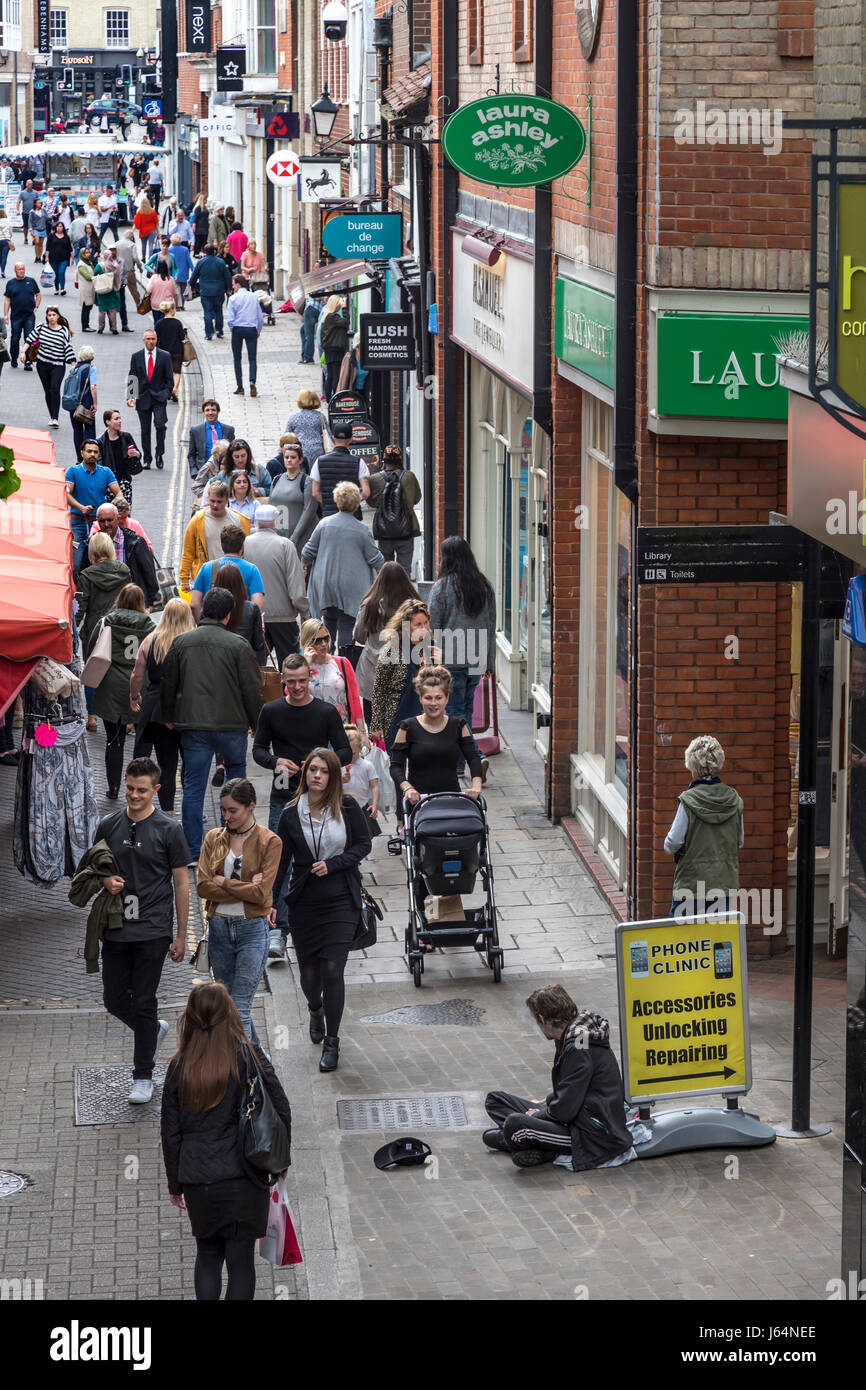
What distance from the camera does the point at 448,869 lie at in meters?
11.5

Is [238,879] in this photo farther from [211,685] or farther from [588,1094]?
[211,685]

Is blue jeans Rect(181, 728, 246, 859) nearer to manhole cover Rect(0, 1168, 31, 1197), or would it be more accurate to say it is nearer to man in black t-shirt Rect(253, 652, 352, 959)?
man in black t-shirt Rect(253, 652, 352, 959)

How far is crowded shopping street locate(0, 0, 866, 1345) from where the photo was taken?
808 centimetres

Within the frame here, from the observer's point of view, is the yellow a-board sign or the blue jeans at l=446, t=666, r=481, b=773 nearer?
the yellow a-board sign

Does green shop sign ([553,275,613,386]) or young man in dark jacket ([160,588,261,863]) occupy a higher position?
green shop sign ([553,275,613,386])

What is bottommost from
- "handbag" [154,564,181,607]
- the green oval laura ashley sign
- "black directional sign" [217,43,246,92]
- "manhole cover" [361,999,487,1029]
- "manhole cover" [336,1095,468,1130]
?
"manhole cover" [361,999,487,1029]

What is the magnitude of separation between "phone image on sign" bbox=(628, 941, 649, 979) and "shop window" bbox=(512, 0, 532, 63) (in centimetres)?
851

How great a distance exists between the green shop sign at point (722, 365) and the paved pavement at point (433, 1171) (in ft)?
10.7

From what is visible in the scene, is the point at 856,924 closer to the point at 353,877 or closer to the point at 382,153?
the point at 353,877

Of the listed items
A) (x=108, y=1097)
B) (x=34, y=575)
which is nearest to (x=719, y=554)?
(x=108, y=1097)

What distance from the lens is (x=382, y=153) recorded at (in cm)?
2844

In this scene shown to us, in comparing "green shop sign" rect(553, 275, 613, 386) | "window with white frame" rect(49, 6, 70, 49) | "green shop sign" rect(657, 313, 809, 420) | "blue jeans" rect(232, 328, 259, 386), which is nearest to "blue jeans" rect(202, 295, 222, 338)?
"blue jeans" rect(232, 328, 259, 386)

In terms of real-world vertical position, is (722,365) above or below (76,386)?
above

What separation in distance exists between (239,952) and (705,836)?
266 cm
